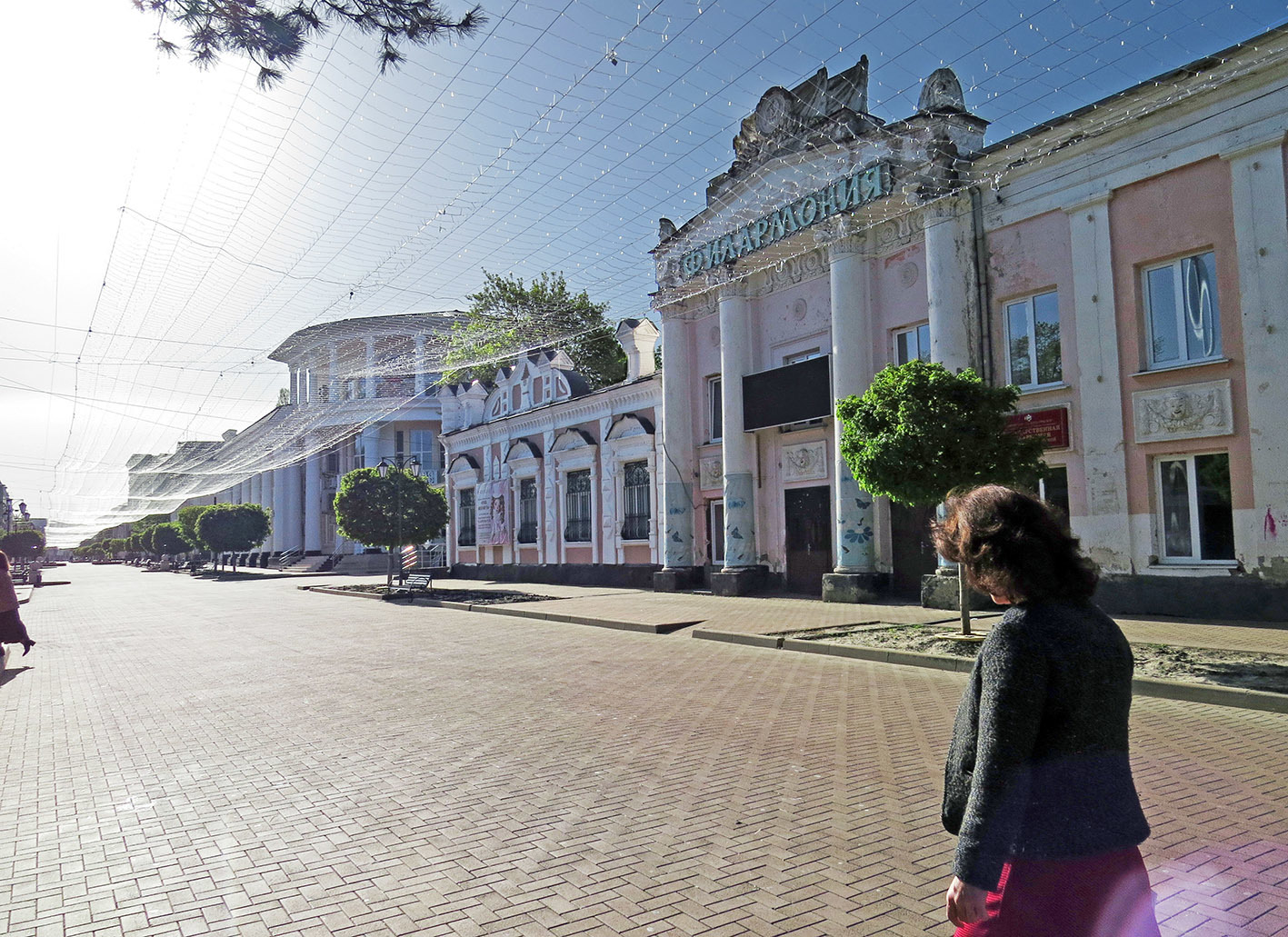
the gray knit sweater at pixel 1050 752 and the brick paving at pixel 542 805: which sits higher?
the gray knit sweater at pixel 1050 752

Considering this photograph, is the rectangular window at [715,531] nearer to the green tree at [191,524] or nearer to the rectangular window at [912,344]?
the rectangular window at [912,344]

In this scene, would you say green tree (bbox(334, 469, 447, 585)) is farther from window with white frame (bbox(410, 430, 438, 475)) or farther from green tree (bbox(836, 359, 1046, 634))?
window with white frame (bbox(410, 430, 438, 475))

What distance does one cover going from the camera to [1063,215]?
625 inches

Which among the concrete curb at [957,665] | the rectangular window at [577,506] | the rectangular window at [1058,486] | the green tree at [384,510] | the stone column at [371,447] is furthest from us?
the stone column at [371,447]

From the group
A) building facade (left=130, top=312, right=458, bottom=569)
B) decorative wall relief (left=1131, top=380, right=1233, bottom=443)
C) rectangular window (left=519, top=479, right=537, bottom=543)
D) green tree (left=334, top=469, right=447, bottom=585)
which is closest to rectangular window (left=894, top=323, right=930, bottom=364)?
decorative wall relief (left=1131, top=380, right=1233, bottom=443)

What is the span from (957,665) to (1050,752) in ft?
27.5

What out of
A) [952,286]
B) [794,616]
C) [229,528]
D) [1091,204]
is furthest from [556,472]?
[229,528]

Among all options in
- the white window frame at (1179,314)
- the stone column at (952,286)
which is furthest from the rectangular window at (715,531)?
the white window frame at (1179,314)

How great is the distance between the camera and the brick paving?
12.8 feet

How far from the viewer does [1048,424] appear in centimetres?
1584

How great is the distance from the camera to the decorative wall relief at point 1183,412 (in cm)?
1364

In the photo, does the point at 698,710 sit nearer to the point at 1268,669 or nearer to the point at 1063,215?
the point at 1268,669

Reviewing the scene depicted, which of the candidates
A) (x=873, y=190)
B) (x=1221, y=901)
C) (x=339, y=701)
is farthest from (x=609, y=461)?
(x=1221, y=901)

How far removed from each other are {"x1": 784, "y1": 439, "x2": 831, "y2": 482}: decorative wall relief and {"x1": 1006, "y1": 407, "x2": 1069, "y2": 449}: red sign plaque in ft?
16.8
